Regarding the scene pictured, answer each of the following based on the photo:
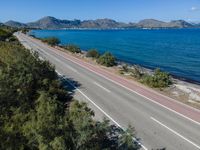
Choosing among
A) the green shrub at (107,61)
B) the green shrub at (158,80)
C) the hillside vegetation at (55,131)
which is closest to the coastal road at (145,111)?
the green shrub at (158,80)

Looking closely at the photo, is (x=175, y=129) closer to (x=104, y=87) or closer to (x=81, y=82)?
(x=104, y=87)

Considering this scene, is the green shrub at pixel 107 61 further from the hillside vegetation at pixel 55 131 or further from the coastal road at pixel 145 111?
the hillside vegetation at pixel 55 131

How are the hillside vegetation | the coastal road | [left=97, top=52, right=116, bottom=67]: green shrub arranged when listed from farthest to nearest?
[left=97, top=52, right=116, bottom=67]: green shrub
the coastal road
the hillside vegetation

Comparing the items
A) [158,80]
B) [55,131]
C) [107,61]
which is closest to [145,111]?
[158,80]

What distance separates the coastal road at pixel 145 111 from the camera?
17.8m

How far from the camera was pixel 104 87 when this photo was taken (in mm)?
31297

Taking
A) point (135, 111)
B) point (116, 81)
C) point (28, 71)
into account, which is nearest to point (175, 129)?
A: point (135, 111)

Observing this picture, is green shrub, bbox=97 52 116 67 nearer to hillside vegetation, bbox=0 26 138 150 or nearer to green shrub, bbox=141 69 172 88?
green shrub, bbox=141 69 172 88

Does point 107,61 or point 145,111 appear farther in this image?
point 107,61

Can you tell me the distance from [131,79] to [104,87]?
5.31 meters

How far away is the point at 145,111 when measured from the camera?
910 inches

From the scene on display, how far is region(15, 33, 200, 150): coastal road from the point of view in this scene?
701 inches

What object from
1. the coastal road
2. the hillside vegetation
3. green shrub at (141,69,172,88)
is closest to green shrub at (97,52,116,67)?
the coastal road

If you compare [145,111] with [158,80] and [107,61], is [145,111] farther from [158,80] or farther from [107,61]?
[107,61]
